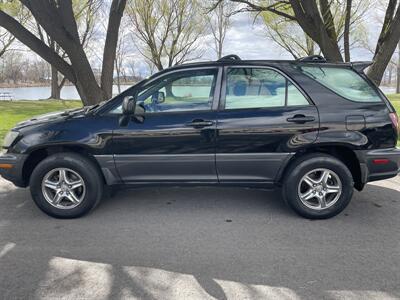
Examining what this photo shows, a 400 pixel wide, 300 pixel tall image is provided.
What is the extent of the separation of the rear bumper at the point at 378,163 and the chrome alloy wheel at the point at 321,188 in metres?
0.32

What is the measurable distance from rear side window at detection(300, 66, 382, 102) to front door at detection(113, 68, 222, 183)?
112 cm

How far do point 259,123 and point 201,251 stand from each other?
58.6 inches

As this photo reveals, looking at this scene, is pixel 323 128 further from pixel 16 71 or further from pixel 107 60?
pixel 16 71

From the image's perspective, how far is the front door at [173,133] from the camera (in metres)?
3.70

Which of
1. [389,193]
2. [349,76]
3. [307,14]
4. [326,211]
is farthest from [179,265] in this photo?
[307,14]

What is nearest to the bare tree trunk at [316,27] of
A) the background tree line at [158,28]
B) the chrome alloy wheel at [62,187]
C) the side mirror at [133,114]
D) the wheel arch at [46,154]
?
the background tree line at [158,28]

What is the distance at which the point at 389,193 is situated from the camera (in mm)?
4578

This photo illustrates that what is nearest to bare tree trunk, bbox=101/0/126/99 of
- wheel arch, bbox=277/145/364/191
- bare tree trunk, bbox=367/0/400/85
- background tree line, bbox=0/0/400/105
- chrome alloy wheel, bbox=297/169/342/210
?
background tree line, bbox=0/0/400/105

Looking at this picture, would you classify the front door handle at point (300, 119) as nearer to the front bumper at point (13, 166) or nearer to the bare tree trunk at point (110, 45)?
the front bumper at point (13, 166)

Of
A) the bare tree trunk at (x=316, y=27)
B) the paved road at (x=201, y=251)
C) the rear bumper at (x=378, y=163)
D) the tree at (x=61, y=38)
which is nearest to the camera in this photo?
the paved road at (x=201, y=251)

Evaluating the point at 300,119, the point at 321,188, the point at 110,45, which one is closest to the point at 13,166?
the point at 300,119

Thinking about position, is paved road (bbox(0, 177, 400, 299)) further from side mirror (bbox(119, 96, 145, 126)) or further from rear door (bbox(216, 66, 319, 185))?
side mirror (bbox(119, 96, 145, 126))

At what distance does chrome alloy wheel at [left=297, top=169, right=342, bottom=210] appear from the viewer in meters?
3.75

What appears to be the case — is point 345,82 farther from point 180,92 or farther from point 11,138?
point 11,138
